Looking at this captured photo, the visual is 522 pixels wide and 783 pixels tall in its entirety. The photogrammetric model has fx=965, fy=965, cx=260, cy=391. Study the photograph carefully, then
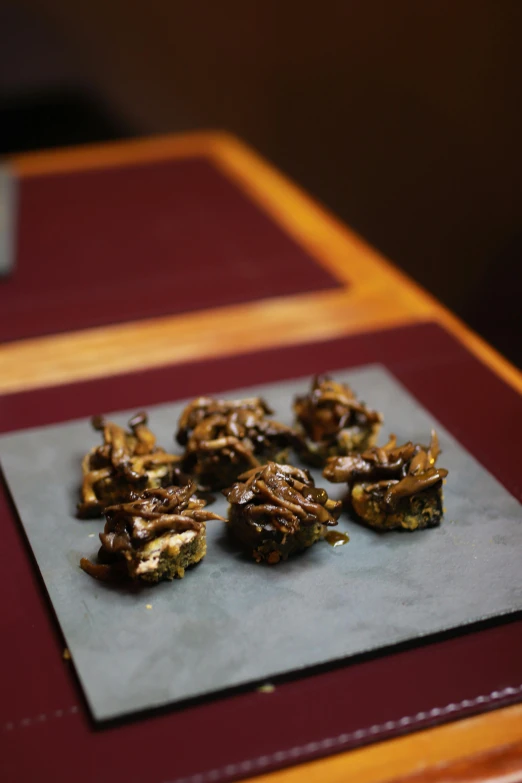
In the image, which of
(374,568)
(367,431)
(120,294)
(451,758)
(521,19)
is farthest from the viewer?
(521,19)

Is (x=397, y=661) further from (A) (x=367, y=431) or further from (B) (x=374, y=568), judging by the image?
(A) (x=367, y=431)

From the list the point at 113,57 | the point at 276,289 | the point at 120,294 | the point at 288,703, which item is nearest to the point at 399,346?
the point at 276,289

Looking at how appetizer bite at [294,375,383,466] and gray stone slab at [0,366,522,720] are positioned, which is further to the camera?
appetizer bite at [294,375,383,466]

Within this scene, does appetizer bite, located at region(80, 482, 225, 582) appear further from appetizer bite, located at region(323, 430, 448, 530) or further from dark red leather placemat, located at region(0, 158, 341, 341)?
dark red leather placemat, located at region(0, 158, 341, 341)

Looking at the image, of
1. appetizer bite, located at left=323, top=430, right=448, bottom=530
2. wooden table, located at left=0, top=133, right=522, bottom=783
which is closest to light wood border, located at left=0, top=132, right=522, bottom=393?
wooden table, located at left=0, top=133, right=522, bottom=783

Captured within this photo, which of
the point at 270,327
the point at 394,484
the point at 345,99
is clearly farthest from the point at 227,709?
the point at 345,99

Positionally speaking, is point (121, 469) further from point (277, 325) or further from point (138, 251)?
point (138, 251)
